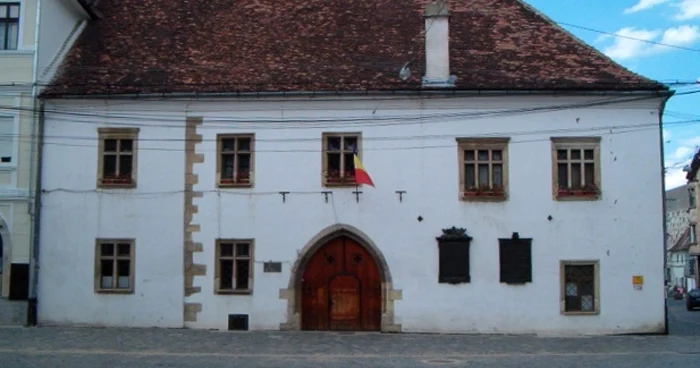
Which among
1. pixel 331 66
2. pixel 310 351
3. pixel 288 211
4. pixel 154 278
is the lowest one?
pixel 310 351

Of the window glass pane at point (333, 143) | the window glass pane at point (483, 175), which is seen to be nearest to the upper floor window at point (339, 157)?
the window glass pane at point (333, 143)

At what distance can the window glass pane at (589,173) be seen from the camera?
73.1 feet

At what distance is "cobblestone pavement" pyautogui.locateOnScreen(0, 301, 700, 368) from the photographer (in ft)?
51.8

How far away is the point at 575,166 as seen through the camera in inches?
883

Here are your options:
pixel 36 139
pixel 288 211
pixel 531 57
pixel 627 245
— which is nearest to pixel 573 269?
pixel 627 245

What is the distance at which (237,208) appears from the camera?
22625 mm

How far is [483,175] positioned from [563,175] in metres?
2.18

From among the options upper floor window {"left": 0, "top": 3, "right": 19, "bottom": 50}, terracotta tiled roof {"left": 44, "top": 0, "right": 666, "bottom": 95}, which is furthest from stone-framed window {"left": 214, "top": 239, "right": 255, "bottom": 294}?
upper floor window {"left": 0, "top": 3, "right": 19, "bottom": 50}

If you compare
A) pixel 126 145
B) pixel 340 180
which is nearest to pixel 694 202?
pixel 340 180

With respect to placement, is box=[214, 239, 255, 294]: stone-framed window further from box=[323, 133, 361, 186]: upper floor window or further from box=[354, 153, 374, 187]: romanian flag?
box=[354, 153, 374, 187]: romanian flag

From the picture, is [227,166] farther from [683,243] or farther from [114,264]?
[683,243]

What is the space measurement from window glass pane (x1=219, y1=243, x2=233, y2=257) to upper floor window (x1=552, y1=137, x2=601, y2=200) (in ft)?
29.8

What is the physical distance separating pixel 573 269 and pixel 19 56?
1647 centimetres

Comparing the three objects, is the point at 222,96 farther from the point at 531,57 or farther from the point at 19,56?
the point at 531,57
